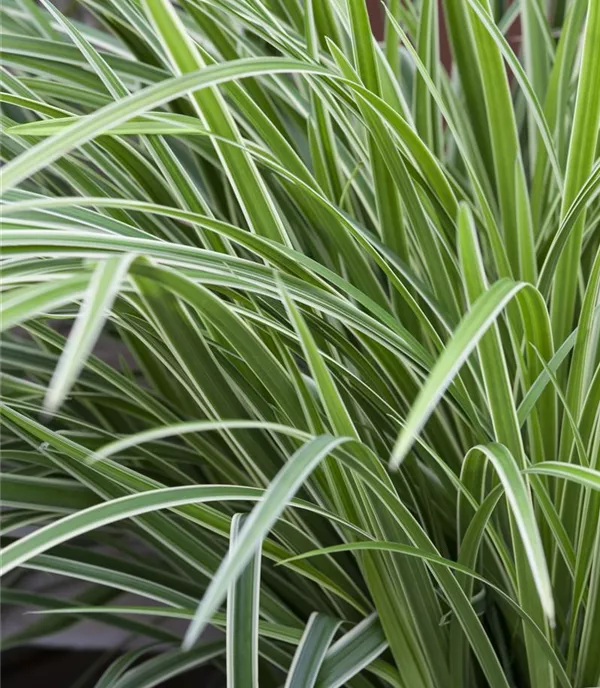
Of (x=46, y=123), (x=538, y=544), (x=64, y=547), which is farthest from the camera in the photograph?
(x=64, y=547)

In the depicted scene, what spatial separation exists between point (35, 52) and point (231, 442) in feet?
1.00

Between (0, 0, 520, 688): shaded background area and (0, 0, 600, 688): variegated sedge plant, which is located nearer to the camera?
(0, 0, 600, 688): variegated sedge plant

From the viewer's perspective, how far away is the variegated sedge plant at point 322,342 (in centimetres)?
31

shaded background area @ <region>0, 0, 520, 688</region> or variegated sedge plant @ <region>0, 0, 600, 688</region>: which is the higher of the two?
variegated sedge plant @ <region>0, 0, 600, 688</region>

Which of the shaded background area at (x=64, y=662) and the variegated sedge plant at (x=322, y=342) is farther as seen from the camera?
the shaded background area at (x=64, y=662)

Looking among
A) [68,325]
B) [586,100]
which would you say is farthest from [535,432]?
[68,325]

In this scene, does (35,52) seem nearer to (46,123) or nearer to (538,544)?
(46,123)

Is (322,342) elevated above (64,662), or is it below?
above

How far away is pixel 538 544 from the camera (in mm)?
249

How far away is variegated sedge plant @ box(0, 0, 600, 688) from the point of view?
12.3 inches

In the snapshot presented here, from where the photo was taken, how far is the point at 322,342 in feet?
1.53

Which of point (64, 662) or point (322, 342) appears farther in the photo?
point (64, 662)

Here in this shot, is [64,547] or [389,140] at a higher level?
[389,140]

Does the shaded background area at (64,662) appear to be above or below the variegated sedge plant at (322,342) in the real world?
below
